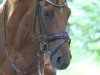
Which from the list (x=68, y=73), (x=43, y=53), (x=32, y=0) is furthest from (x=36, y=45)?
(x=68, y=73)

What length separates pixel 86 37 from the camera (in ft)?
51.0

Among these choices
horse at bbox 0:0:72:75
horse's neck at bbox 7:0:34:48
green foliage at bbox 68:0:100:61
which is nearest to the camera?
horse at bbox 0:0:72:75

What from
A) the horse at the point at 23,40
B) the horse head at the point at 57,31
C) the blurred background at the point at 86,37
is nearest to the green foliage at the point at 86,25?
the blurred background at the point at 86,37

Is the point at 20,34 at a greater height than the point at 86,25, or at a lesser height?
greater

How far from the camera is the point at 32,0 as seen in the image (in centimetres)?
657

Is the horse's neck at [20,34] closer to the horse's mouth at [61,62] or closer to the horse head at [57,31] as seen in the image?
the horse head at [57,31]

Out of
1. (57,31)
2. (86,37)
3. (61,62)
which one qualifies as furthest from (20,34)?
(86,37)

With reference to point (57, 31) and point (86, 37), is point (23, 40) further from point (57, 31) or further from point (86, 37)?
point (86, 37)

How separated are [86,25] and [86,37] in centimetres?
79

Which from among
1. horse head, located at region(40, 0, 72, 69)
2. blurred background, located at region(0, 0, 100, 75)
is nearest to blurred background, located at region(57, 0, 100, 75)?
blurred background, located at region(0, 0, 100, 75)

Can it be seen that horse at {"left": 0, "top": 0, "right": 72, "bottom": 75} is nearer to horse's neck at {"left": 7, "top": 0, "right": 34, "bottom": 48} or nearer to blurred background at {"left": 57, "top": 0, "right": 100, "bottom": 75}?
horse's neck at {"left": 7, "top": 0, "right": 34, "bottom": 48}

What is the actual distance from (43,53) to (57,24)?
63 cm

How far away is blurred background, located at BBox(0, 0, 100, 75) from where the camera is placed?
48.1 ft

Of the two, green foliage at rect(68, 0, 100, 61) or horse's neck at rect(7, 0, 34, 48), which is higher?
horse's neck at rect(7, 0, 34, 48)
